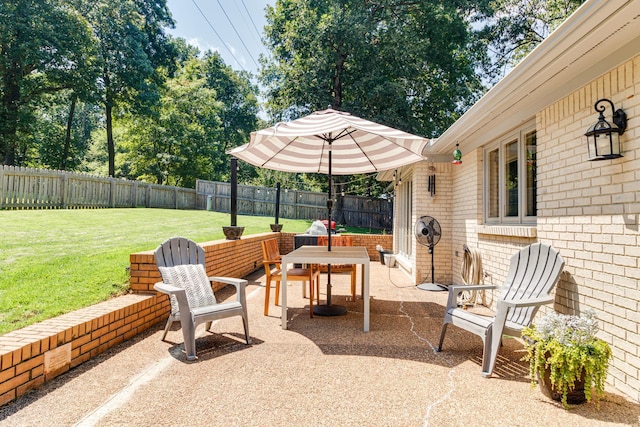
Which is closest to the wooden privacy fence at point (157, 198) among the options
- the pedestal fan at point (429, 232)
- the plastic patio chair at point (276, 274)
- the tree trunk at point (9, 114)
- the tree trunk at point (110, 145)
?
the tree trunk at point (110, 145)

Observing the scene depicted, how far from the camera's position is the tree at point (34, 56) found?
47.8ft

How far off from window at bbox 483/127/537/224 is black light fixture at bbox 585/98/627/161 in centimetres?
143

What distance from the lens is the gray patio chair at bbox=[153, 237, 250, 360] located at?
128 inches

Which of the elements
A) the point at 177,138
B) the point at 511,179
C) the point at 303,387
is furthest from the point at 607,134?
the point at 177,138

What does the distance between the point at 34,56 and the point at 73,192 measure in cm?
663

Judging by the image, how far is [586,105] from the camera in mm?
3203

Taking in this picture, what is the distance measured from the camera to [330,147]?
16.5 ft

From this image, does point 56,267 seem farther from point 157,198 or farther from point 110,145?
point 110,145

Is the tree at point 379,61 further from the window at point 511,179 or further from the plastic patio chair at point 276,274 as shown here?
the plastic patio chair at point 276,274

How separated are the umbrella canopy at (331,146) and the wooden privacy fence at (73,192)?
9.16m

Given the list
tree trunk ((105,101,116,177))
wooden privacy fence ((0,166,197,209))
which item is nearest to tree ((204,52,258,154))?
tree trunk ((105,101,116,177))

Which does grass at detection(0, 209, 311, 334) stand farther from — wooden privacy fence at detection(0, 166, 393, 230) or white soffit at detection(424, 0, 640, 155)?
wooden privacy fence at detection(0, 166, 393, 230)

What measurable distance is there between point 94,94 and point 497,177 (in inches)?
776

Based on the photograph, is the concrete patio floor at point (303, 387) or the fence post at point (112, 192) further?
the fence post at point (112, 192)
